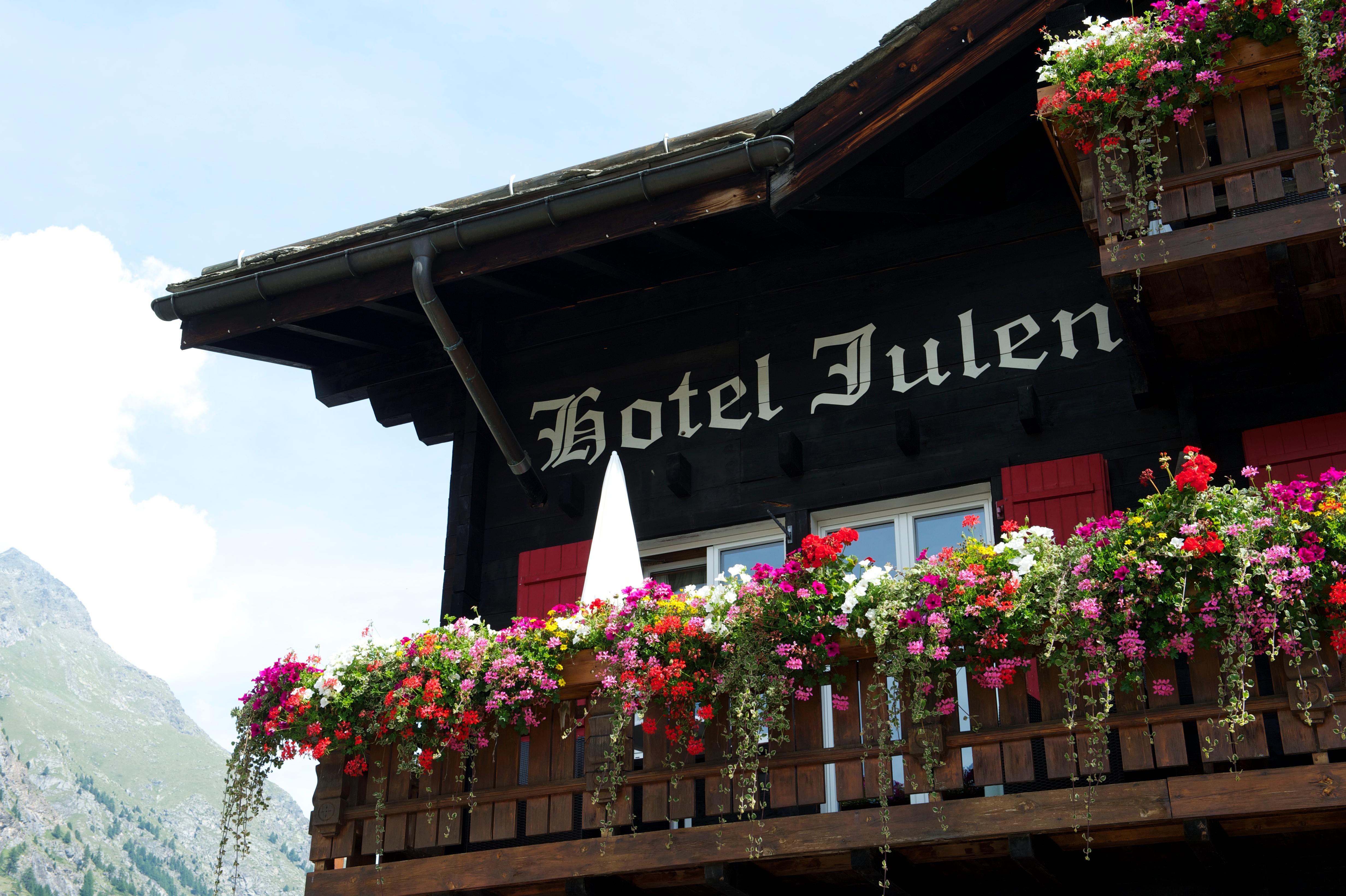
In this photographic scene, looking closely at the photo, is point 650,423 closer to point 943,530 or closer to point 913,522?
point 913,522

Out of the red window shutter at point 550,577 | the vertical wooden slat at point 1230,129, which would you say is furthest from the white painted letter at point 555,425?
the vertical wooden slat at point 1230,129

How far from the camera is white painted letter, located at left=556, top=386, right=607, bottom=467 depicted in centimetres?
1016

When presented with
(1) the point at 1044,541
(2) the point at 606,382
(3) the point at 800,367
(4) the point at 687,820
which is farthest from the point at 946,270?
(4) the point at 687,820

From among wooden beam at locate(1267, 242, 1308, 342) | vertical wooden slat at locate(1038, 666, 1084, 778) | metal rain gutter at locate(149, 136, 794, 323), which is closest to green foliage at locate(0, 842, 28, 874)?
metal rain gutter at locate(149, 136, 794, 323)

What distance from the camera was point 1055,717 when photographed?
636 cm

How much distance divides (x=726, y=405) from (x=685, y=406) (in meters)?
0.32

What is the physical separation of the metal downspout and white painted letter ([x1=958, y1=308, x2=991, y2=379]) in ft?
10.2

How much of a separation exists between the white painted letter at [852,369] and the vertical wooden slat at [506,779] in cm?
315

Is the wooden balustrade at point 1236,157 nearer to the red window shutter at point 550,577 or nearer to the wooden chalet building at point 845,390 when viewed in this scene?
the wooden chalet building at point 845,390

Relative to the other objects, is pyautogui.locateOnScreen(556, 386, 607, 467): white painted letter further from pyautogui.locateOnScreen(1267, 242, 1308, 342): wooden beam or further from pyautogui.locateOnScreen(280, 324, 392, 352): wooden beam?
pyautogui.locateOnScreen(1267, 242, 1308, 342): wooden beam

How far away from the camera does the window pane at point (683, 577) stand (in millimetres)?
9617

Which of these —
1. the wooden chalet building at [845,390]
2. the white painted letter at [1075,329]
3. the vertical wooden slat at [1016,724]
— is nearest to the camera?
the vertical wooden slat at [1016,724]

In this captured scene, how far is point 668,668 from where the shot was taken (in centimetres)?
696

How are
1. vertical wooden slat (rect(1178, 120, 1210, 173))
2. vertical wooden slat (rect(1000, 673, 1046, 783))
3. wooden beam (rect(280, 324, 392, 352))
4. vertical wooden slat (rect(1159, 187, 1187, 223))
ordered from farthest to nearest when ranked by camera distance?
wooden beam (rect(280, 324, 392, 352)), vertical wooden slat (rect(1178, 120, 1210, 173)), vertical wooden slat (rect(1159, 187, 1187, 223)), vertical wooden slat (rect(1000, 673, 1046, 783))
